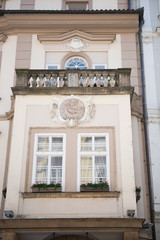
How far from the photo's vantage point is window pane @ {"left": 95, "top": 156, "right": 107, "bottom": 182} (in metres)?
11.4

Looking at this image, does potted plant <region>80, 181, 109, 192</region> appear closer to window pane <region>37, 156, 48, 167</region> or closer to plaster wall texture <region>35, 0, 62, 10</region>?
window pane <region>37, 156, 48, 167</region>

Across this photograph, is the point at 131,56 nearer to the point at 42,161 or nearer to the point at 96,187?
the point at 42,161

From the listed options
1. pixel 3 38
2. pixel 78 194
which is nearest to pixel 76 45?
pixel 3 38

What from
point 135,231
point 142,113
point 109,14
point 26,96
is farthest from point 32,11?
point 135,231

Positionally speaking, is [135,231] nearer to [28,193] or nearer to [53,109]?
[28,193]

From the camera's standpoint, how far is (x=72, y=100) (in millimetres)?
12148

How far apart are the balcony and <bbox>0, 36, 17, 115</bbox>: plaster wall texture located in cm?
216

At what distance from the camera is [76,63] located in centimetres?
1548

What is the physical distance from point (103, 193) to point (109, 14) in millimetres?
8516

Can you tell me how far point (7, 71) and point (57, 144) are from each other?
497 centimetres

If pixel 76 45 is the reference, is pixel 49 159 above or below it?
below

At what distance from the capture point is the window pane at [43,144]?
11.8 m

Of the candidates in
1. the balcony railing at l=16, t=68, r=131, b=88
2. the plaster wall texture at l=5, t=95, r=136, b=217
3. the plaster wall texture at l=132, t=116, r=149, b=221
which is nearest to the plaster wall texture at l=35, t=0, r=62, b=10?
the balcony railing at l=16, t=68, r=131, b=88

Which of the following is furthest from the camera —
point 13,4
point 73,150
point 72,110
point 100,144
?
point 13,4
